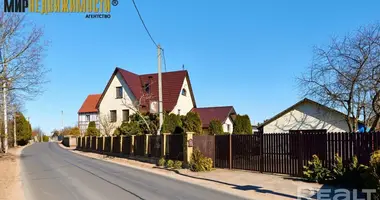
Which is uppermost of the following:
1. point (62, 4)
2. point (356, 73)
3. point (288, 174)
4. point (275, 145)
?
point (62, 4)

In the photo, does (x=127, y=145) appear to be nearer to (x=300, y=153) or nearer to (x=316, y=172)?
(x=300, y=153)

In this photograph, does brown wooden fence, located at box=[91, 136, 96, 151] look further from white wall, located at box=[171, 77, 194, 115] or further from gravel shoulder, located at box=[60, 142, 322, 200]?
gravel shoulder, located at box=[60, 142, 322, 200]

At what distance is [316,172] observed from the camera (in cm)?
1149

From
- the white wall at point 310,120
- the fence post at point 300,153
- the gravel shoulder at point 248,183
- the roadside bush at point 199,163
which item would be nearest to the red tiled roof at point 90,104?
the white wall at point 310,120

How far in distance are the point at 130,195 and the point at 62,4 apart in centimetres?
972

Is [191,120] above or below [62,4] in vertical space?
below

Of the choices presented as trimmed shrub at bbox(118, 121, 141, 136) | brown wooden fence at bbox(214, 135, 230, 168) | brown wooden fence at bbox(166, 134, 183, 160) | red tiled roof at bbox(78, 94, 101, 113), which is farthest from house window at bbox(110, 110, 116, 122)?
brown wooden fence at bbox(214, 135, 230, 168)

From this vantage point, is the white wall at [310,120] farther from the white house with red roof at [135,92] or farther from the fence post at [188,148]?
the white house with red roof at [135,92]

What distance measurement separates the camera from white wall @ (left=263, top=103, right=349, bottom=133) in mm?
20688

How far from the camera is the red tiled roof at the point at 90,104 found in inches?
2396

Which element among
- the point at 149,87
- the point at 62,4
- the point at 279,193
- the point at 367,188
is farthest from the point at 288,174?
the point at 149,87

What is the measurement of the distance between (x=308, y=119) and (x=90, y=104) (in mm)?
48789

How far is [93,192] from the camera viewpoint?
10.0 m

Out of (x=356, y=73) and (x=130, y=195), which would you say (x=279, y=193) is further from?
(x=356, y=73)
